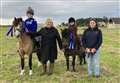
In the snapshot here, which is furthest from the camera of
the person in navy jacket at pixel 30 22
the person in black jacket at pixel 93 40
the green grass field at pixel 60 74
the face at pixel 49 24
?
the person in navy jacket at pixel 30 22

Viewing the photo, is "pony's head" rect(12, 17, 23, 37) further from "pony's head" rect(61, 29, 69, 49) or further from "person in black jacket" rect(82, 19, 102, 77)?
"person in black jacket" rect(82, 19, 102, 77)

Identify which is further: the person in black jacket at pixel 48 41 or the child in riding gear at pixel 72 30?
the child in riding gear at pixel 72 30

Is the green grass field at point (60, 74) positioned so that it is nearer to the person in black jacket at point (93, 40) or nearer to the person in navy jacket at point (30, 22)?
the person in black jacket at point (93, 40)

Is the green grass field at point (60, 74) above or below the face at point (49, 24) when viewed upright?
below

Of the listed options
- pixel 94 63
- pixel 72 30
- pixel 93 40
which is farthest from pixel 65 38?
pixel 94 63

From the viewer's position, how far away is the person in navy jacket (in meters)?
13.5

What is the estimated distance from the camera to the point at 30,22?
13.6 meters

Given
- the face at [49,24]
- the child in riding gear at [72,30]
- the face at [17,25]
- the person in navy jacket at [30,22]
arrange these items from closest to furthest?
the face at [17,25] → the face at [49,24] → the person in navy jacket at [30,22] → the child in riding gear at [72,30]

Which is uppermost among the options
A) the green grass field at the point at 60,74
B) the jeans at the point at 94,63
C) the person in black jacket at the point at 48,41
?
the person in black jacket at the point at 48,41

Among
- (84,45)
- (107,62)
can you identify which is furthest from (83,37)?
(107,62)

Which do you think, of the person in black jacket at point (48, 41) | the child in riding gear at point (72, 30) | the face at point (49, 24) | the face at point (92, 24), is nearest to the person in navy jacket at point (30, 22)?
the person in black jacket at point (48, 41)

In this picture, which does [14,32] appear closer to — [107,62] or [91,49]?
[91,49]

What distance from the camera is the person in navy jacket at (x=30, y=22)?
13516 millimetres

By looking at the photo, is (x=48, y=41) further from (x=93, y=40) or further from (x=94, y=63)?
(x=94, y=63)
